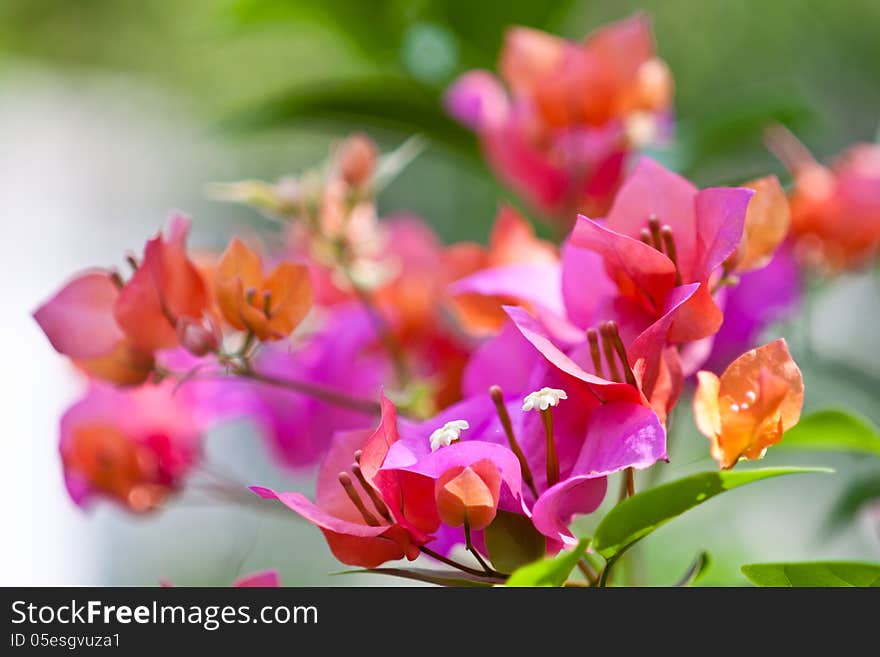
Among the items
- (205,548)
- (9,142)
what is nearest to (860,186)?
(205,548)

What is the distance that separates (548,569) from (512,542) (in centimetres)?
4

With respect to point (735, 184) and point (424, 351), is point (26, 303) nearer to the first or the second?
point (424, 351)

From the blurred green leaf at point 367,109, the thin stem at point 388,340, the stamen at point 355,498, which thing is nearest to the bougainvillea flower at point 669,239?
the stamen at point 355,498

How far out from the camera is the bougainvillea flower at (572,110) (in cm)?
50

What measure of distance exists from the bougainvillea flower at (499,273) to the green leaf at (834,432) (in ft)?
0.33

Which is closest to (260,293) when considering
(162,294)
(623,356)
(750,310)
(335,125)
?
(162,294)

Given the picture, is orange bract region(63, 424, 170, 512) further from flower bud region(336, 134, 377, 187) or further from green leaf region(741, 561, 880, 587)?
green leaf region(741, 561, 880, 587)

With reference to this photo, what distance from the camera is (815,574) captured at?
27 centimetres

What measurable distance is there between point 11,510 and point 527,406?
187 cm

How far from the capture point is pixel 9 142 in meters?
3.61

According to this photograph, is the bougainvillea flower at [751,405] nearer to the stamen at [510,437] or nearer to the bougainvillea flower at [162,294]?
the stamen at [510,437]

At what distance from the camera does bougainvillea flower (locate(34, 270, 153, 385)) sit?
1.22ft

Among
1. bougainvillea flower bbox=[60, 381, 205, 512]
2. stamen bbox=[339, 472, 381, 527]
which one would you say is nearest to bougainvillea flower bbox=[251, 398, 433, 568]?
stamen bbox=[339, 472, 381, 527]

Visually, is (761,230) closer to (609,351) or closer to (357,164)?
(609,351)
